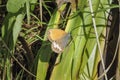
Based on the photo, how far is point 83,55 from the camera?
0.78m

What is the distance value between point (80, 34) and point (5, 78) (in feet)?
0.95

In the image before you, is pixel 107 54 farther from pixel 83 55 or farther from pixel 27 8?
pixel 27 8

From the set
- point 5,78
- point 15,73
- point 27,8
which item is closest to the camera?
point 27,8

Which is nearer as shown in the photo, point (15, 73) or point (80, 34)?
point (80, 34)

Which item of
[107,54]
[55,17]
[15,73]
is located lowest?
[15,73]

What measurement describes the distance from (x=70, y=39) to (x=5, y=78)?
0.90ft

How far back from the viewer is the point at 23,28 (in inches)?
38.8

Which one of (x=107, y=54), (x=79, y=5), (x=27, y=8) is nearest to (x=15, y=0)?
(x=27, y=8)

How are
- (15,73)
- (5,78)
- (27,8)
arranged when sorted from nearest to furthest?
(27,8), (5,78), (15,73)

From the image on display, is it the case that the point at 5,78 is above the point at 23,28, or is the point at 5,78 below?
below

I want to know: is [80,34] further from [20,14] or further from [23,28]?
[23,28]

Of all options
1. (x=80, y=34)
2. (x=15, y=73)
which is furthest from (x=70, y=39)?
(x=15, y=73)

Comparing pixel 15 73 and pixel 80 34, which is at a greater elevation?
pixel 80 34

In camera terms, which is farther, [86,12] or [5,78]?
[5,78]
